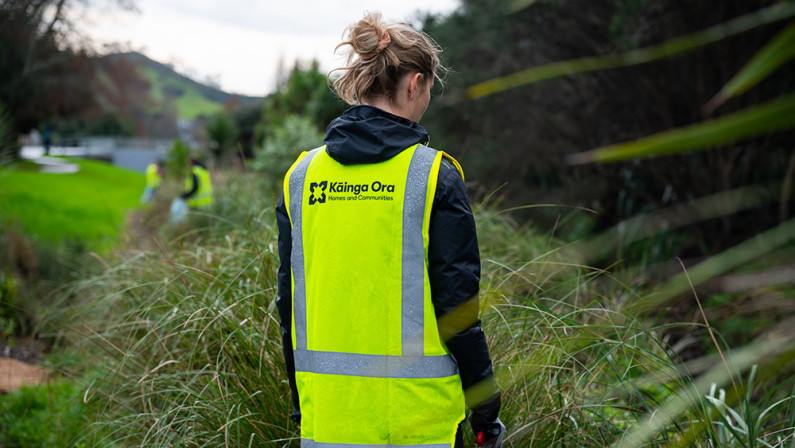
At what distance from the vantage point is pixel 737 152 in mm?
7277

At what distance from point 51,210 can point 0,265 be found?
392 inches

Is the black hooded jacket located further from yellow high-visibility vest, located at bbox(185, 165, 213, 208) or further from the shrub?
the shrub

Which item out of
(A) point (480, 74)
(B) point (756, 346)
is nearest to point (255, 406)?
(B) point (756, 346)

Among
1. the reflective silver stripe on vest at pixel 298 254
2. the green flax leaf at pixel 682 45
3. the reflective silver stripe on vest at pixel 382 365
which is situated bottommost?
the reflective silver stripe on vest at pixel 382 365

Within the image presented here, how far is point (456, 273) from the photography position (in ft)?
6.30

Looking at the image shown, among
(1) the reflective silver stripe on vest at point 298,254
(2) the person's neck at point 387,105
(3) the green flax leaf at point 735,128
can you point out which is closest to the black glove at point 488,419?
(1) the reflective silver stripe on vest at point 298,254

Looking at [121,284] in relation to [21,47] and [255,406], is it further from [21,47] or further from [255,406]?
[21,47]

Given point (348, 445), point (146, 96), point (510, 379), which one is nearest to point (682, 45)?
point (348, 445)

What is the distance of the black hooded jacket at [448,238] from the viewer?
6.35ft

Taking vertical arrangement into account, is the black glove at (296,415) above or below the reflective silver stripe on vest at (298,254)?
below

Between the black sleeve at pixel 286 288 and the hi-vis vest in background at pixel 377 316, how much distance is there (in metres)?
0.18

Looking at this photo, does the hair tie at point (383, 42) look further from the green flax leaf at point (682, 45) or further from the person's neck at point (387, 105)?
the green flax leaf at point (682, 45)

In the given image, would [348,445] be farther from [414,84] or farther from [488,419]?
[414,84]

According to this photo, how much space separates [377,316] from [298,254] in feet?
1.15
